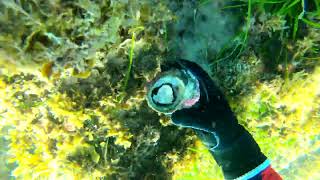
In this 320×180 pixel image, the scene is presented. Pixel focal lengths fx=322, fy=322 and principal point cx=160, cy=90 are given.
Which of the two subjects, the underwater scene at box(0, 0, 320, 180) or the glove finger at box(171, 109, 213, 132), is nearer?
the underwater scene at box(0, 0, 320, 180)

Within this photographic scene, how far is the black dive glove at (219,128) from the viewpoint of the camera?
2.03m

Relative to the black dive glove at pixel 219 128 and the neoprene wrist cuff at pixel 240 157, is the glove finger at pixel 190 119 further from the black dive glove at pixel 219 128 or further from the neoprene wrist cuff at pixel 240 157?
the neoprene wrist cuff at pixel 240 157

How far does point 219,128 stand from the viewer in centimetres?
207

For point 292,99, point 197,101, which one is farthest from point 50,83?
point 292,99

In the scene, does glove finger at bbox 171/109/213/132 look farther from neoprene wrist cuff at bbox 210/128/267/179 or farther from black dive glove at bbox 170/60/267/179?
neoprene wrist cuff at bbox 210/128/267/179

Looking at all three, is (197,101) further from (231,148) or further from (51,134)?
(51,134)

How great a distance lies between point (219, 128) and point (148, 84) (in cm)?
54

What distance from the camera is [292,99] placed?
254 cm

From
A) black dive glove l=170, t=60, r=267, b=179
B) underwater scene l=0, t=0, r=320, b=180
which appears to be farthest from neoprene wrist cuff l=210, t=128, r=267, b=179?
underwater scene l=0, t=0, r=320, b=180

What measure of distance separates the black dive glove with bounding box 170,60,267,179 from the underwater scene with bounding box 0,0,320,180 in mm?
43

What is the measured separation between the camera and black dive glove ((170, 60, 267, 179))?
2.03 m

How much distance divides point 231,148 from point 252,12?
96 centimetres

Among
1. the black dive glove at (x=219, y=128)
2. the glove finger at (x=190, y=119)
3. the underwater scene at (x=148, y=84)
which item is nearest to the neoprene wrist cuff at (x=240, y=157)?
the black dive glove at (x=219, y=128)

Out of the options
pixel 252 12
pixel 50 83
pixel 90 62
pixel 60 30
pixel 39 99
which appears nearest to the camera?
pixel 60 30
